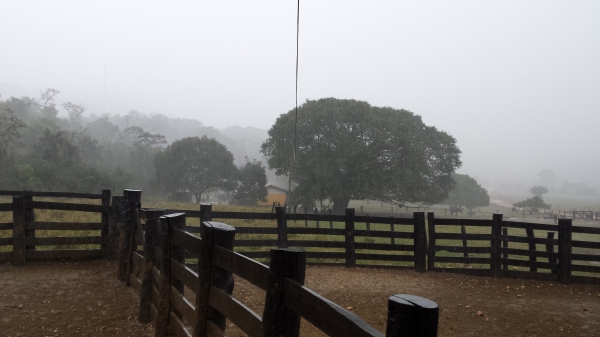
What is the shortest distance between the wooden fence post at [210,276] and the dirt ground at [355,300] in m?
2.00

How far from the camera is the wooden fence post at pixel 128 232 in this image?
253 inches

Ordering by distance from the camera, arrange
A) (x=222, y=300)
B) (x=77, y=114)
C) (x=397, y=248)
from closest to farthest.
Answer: (x=222, y=300) → (x=397, y=248) → (x=77, y=114)

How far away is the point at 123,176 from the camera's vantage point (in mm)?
32062

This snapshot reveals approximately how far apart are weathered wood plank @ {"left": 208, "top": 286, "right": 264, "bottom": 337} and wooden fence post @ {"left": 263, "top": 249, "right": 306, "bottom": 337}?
0.15m

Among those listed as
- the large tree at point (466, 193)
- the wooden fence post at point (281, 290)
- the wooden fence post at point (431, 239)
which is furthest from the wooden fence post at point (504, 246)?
the large tree at point (466, 193)

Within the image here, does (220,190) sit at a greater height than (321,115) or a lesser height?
lesser

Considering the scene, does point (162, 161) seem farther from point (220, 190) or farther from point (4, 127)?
point (4, 127)

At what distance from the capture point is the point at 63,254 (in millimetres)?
8320

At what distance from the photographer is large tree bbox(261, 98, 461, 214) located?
91.0 feet

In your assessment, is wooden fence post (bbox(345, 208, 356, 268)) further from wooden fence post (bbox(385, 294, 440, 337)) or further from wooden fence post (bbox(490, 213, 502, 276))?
wooden fence post (bbox(385, 294, 440, 337))

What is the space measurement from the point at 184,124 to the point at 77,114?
90.5 feet

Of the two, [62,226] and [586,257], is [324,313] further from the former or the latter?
[586,257]

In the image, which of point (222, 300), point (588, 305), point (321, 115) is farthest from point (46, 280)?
point (321, 115)

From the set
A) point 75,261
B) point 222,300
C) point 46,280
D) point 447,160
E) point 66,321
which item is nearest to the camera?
point 222,300
